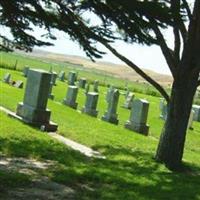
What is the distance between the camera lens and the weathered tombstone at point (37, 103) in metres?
14.6

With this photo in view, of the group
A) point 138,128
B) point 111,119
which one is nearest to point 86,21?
point 138,128

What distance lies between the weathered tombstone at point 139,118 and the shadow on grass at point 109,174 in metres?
5.45

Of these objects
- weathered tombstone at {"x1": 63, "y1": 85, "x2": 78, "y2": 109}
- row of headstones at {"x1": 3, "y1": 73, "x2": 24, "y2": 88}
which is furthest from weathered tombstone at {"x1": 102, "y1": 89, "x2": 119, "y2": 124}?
row of headstones at {"x1": 3, "y1": 73, "x2": 24, "y2": 88}

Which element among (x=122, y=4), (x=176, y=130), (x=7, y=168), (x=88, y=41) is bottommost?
(x=7, y=168)

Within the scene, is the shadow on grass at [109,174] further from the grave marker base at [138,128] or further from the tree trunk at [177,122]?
the grave marker base at [138,128]

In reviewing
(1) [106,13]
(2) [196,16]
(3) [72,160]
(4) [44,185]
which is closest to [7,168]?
(4) [44,185]

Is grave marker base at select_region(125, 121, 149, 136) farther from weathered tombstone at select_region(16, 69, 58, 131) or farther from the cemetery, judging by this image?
weathered tombstone at select_region(16, 69, 58, 131)

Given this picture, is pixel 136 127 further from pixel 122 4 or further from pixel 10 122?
pixel 122 4

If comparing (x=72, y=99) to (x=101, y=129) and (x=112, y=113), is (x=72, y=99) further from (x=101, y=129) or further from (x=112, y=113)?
(x=101, y=129)

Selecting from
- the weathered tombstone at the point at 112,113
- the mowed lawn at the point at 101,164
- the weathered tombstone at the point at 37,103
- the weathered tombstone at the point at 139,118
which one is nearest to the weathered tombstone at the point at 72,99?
the weathered tombstone at the point at 112,113

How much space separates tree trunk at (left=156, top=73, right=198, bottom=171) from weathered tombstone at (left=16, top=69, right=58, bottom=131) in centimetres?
336

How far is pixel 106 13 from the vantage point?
6.68 metres

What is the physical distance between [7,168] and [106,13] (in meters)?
3.35

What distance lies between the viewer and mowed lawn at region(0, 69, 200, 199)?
851 cm
